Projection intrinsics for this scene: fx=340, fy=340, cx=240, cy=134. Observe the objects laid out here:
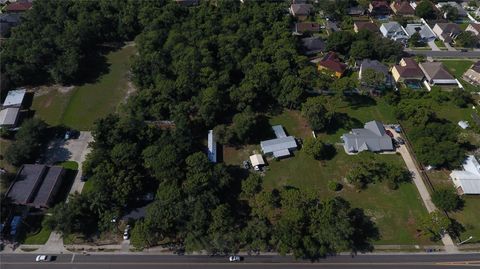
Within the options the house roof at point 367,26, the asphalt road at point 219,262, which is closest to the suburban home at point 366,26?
the house roof at point 367,26

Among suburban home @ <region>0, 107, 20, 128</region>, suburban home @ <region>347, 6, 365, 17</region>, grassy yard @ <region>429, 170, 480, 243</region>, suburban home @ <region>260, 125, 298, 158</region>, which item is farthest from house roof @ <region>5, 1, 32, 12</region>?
grassy yard @ <region>429, 170, 480, 243</region>

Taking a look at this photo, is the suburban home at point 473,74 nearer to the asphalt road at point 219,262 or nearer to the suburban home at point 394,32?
the suburban home at point 394,32

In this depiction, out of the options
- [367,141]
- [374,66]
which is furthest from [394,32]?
[367,141]

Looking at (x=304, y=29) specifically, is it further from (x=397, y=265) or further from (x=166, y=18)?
(x=397, y=265)

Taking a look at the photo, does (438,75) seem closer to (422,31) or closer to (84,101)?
(422,31)

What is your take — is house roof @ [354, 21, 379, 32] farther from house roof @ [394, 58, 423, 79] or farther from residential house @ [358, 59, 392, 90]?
residential house @ [358, 59, 392, 90]

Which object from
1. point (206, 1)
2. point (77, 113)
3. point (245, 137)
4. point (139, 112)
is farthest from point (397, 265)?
point (206, 1)
